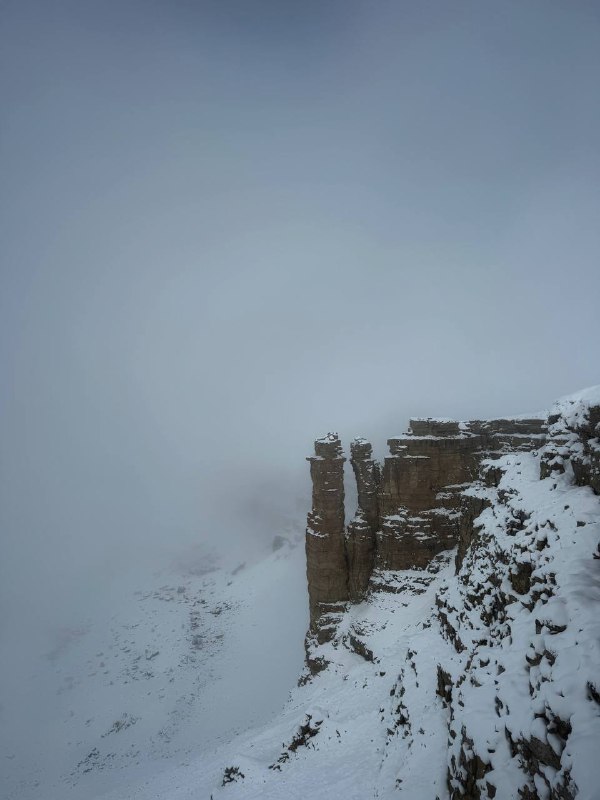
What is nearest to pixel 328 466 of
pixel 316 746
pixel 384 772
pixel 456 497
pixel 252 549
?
pixel 456 497

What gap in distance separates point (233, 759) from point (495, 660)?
21.6 metres

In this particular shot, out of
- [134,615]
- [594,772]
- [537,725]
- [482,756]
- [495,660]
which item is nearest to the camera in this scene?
[594,772]

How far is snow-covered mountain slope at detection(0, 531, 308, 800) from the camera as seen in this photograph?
35656mm

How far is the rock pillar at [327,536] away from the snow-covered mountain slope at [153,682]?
1246 centimetres

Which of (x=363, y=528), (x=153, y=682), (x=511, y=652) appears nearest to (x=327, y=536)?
(x=363, y=528)

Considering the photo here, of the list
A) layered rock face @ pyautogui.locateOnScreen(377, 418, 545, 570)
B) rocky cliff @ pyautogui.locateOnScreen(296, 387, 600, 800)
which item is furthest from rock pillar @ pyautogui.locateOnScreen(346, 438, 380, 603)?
rocky cliff @ pyautogui.locateOnScreen(296, 387, 600, 800)

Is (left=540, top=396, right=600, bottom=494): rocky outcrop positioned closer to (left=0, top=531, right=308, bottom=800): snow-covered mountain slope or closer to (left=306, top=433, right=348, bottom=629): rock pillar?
(left=306, top=433, right=348, bottom=629): rock pillar

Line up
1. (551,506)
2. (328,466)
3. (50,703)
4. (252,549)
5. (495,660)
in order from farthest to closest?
1. (252,549)
2. (50,703)
3. (328,466)
4. (551,506)
5. (495,660)

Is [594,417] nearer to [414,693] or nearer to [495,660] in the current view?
[495,660]

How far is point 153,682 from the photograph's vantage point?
4578cm

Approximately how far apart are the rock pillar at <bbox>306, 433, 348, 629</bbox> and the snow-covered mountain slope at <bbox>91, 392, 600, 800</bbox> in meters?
8.90

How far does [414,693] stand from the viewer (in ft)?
55.3

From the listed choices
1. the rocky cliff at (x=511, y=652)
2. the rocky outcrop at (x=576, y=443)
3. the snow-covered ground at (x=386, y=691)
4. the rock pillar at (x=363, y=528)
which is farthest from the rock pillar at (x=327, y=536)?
the rocky outcrop at (x=576, y=443)

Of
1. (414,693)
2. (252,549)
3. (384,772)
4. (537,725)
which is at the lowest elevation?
(252,549)
